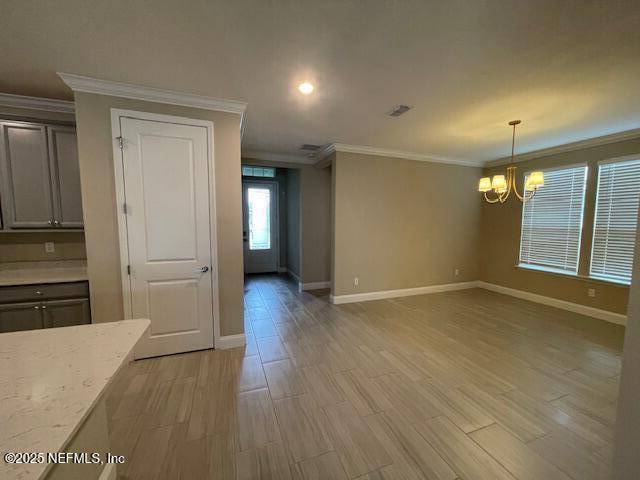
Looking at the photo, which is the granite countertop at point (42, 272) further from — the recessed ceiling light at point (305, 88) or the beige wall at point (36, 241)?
the recessed ceiling light at point (305, 88)

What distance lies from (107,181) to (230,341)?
1.98 meters

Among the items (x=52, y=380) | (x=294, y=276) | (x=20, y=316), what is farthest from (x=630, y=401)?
(x=294, y=276)

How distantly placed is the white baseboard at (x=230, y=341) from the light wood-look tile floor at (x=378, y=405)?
12cm

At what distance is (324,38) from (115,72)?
68.6 inches

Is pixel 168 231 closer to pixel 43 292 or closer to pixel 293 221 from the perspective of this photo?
pixel 43 292

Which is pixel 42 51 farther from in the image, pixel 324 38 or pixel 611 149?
pixel 611 149

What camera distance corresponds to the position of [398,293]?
15.6ft

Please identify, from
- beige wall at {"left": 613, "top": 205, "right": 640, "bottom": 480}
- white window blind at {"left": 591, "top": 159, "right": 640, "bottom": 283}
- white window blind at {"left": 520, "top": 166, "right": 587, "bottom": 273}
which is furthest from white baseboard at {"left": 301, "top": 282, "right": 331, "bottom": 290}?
beige wall at {"left": 613, "top": 205, "right": 640, "bottom": 480}

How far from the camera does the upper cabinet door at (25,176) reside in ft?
7.80

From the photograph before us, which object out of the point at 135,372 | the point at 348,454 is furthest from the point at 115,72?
the point at 348,454

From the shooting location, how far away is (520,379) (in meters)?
2.32

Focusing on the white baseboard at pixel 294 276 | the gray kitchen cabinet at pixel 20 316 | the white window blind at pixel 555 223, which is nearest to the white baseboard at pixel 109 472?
the gray kitchen cabinet at pixel 20 316

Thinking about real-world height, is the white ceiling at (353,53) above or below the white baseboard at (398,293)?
above

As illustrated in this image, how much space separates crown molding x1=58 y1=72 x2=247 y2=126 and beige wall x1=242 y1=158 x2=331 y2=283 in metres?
2.52
